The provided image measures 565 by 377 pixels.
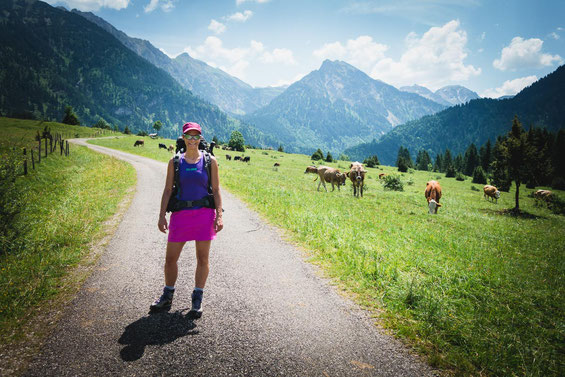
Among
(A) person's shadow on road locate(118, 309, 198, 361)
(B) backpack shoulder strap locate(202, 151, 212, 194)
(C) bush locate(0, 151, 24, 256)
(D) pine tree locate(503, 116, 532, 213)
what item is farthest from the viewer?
(D) pine tree locate(503, 116, 532, 213)

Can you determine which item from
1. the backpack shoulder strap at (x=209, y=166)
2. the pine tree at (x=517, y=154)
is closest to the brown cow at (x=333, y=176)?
the pine tree at (x=517, y=154)

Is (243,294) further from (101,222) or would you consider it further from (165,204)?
(101,222)

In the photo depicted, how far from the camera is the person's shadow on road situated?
12.2ft

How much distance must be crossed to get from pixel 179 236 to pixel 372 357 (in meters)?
3.83

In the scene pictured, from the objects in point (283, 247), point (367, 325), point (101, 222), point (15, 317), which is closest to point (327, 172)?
point (283, 247)

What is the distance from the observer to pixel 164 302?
4746 mm

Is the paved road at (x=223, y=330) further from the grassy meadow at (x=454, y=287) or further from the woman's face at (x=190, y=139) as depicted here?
the woman's face at (x=190, y=139)

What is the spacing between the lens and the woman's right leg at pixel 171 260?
4656mm

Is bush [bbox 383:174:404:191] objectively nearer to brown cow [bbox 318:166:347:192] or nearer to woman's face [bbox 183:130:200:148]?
brown cow [bbox 318:166:347:192]

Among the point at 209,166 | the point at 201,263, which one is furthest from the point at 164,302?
the point at 209,166

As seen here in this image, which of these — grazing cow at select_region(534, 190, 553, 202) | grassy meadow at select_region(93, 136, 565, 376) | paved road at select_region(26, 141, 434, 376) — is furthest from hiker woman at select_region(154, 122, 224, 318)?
grazing cow at select_region(534, 190, 553, 202)

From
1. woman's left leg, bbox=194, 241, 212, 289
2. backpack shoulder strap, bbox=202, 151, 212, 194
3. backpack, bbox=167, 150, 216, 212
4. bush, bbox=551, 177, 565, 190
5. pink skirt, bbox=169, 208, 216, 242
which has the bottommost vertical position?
woman's left leg, bbox=194, 241, 212, 289

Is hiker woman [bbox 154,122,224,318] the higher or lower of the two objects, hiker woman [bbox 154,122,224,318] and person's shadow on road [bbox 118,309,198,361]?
the higher

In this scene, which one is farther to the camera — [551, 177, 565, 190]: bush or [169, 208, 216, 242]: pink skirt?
[551, 177, 565, 190]: bush
